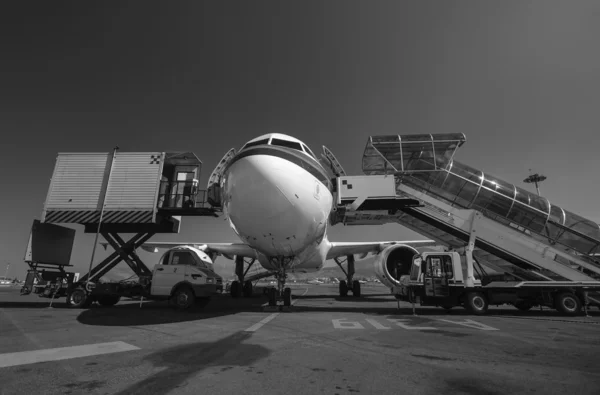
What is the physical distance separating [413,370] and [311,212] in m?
4.94

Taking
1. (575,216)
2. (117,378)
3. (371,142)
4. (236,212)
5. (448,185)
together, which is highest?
(371,142)

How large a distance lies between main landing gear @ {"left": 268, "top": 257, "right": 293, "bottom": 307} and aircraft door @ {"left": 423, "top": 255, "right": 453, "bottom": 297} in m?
5.09

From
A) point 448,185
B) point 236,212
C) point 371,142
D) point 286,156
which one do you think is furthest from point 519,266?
point 236,212

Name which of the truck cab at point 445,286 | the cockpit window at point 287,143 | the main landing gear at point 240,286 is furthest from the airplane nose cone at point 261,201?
the main landing gear at point 240,286

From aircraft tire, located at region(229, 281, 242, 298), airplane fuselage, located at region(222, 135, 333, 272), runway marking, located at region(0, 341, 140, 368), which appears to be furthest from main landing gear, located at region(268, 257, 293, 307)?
aircraft tire, located at region(229, 281, 242, 298)

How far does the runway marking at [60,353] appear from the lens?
3727 millimetres

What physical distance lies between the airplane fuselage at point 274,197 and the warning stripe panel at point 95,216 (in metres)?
7.20

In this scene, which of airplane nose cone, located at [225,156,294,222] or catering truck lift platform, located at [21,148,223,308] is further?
catering truck lift platform, located at [21,148,223,308]

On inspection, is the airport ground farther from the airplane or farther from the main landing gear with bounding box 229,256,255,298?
the main landing gear with bounding box 229,256,255,298

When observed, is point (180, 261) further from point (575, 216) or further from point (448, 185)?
point (575, 216)

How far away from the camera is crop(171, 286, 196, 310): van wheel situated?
10.3 meters

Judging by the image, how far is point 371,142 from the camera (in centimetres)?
1314

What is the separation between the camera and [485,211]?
1283 cm

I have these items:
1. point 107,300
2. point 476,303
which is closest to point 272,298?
point 107,300
